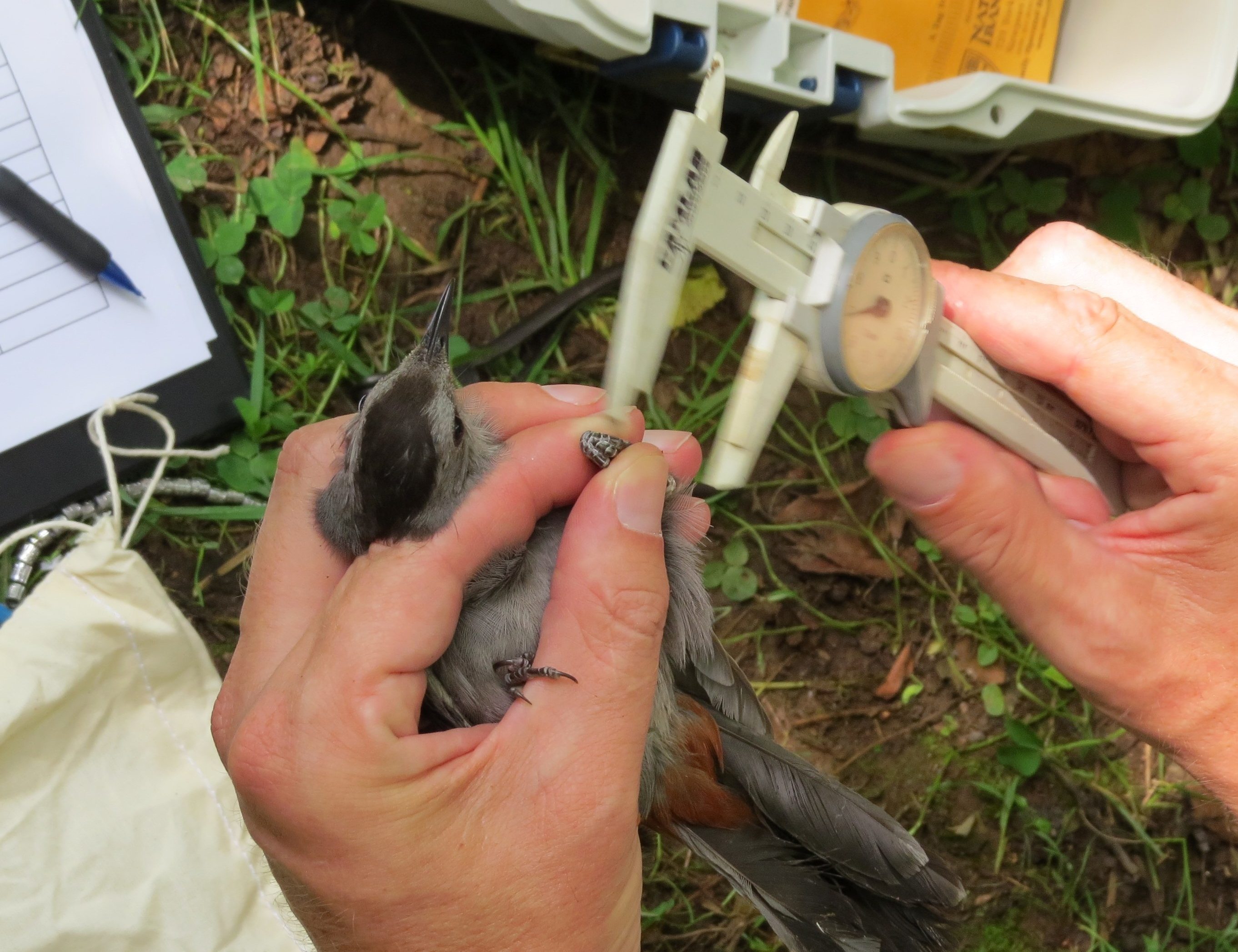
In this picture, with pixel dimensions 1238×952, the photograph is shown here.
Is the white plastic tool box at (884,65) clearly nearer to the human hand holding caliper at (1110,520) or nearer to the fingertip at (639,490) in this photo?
the human hand holding caliper at (1110,520)

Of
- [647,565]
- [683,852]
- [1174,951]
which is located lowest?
[1174,951]

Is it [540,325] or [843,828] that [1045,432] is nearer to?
[843,828]

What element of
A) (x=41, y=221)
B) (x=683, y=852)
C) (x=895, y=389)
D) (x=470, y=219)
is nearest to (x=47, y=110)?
(x=41, y=221)

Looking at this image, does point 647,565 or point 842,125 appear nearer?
point 647,565

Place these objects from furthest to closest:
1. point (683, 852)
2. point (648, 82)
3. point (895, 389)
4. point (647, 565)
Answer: point (683, 852) → point (648, 82) → point (895, 389) → point (647, 565)

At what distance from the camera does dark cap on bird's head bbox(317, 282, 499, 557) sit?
2068 mm

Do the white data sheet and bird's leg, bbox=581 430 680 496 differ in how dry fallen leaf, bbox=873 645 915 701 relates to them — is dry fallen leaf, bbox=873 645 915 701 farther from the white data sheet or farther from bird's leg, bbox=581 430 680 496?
the white data sheet

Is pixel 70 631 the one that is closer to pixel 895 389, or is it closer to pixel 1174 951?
pixel 895 389

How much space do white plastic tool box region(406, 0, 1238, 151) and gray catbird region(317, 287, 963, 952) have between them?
3.09 ft

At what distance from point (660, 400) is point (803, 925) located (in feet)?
6.03

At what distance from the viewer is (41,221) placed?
2953 millimetres

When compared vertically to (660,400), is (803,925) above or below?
below

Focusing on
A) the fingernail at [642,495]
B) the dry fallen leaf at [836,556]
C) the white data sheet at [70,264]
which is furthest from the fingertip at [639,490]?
the white data sheet at [70,264]

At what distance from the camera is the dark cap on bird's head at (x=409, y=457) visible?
6.79 feet
